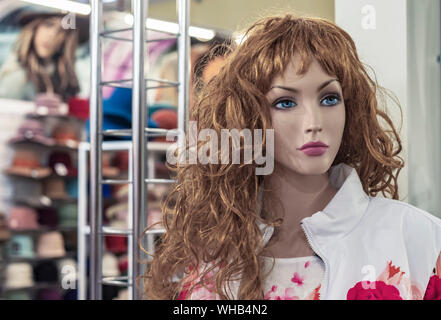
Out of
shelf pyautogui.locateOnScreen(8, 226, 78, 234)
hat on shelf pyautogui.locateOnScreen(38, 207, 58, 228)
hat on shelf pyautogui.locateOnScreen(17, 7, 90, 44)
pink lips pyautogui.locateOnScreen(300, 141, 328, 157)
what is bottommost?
shelf pyautogui.locateOnScreen(8, 226, 78, 234)

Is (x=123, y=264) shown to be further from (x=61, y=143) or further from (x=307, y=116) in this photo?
(x=307, y=116)

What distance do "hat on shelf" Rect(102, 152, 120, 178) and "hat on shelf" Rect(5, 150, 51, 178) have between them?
1.31 ft

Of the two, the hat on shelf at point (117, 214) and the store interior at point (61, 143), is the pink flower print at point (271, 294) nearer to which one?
the store interior at point (61, 143)

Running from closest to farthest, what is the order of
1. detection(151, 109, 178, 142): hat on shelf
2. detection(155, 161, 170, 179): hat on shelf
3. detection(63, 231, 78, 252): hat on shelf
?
1. detection(151, 109, 178, 142): hat on shelf
2. detection(155, 161, 170, 179): hat on shelf
3. detection(63, 231, 78, 252): hat on shelf

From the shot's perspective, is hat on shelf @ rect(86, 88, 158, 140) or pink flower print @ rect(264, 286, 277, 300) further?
hat on shelf @ rect(86, 88, 158, 140)

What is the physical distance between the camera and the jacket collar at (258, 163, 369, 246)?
3.81ft

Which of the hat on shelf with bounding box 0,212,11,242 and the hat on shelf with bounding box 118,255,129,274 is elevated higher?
the hat on shelf with bounding box 0,212,11,242

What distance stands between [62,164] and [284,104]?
2998mm

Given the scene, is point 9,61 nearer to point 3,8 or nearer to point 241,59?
point 3,8

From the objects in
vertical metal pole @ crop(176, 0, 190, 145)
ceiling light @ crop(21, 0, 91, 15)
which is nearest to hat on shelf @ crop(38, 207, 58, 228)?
ceiling light @ crop(21, 0, 91, 15)
